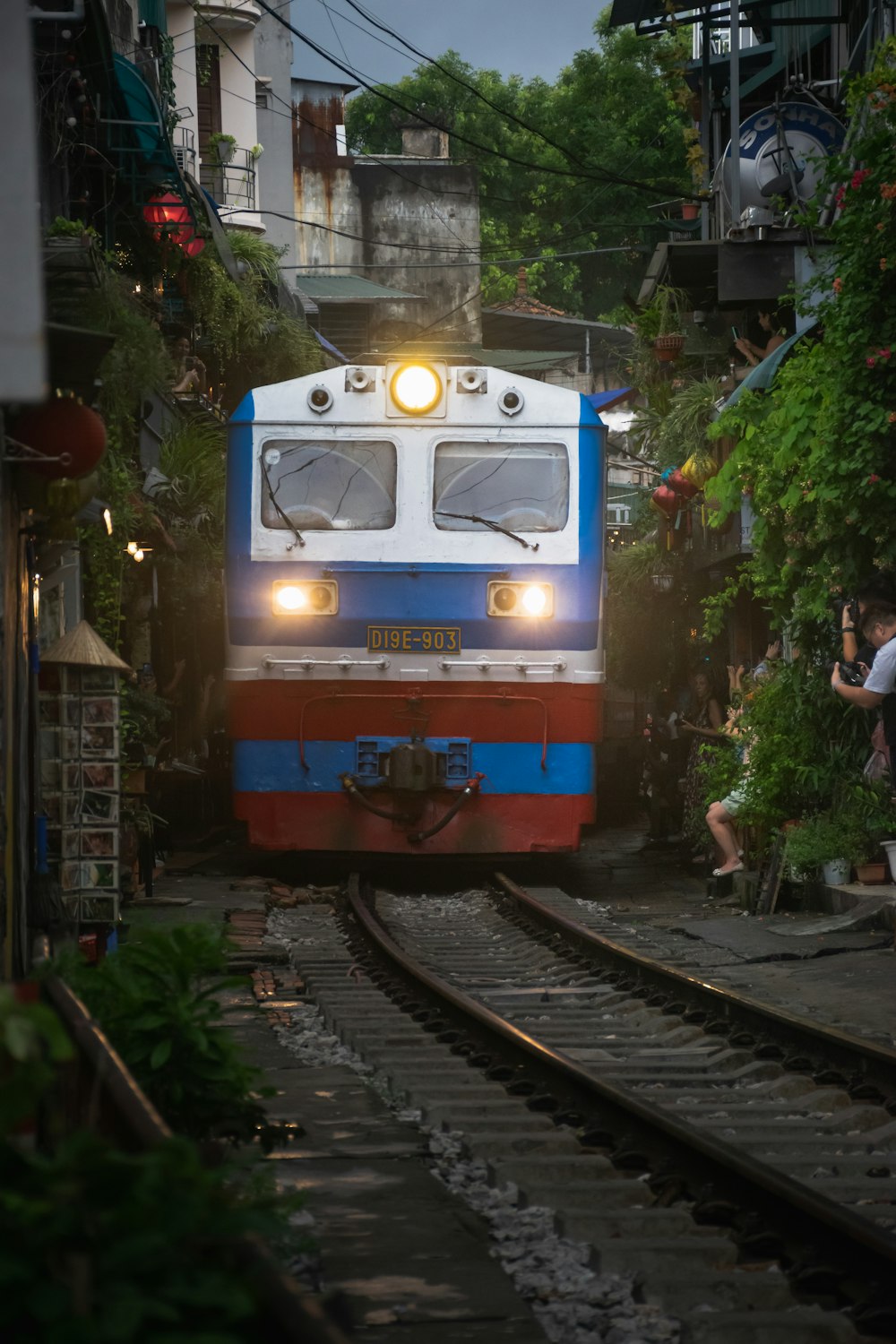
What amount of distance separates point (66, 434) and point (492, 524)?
653cm

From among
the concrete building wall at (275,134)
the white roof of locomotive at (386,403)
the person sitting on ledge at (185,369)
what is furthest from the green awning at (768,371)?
the concrete building wall at (275,134)

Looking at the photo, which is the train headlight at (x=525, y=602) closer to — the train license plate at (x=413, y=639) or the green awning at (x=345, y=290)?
the train license plate at (x=413, y=639)

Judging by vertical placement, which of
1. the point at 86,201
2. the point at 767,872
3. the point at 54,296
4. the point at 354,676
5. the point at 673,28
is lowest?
the point at 767,872

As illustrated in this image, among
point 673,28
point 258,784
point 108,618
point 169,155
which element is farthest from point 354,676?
point 673,28

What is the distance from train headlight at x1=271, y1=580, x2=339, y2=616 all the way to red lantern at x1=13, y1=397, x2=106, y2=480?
6.16 meters

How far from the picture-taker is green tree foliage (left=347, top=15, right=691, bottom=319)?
133 ft

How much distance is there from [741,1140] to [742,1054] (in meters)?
1.36

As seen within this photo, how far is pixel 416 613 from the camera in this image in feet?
41.2

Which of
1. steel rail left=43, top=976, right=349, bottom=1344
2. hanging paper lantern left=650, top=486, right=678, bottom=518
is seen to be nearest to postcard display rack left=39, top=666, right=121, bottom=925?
steel rail left=43, top=976, right=349, bottom=1344

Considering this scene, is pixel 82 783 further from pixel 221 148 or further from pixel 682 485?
pixel 221 148

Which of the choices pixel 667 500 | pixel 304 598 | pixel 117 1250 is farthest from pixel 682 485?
pixel 117 1250

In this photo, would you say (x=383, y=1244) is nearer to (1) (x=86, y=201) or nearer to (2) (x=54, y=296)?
(2) (x=54, y=296)

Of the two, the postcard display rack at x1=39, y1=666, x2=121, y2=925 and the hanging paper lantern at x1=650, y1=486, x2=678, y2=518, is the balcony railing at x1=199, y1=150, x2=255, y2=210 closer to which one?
the hanging paper lantern at x1=650, y1=486, x2=678, y2=518

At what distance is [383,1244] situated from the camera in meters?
4.47
